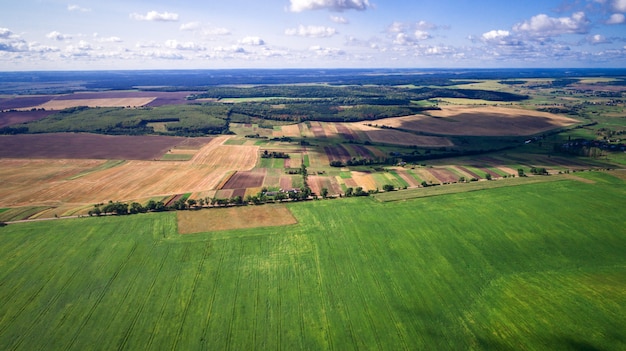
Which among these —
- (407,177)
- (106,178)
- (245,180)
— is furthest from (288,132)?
(106,178)

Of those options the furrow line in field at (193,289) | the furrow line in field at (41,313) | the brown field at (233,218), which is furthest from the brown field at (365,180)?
the furrow line in field at (41,313)

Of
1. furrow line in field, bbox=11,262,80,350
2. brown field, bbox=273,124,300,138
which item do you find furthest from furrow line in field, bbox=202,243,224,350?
brown field, bbox=273,124,300,138

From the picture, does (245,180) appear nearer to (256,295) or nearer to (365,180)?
(365,180)

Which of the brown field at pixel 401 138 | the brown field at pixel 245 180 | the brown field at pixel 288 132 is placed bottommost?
the brown field at pixel 245 180

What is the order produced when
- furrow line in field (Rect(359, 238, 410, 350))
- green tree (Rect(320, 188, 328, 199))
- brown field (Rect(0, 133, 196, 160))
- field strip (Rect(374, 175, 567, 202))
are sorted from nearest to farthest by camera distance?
furrow line in field (Rect(359, 238, 410, 350)) < field strip (Rect(374, 175, 567, 202)) < green tree (Rect(320, 188, 328, 199)) < brown field (Rect(0, 133, 196, 160))

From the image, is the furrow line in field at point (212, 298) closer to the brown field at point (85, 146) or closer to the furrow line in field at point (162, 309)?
the furrow line in field at point (162, 309)

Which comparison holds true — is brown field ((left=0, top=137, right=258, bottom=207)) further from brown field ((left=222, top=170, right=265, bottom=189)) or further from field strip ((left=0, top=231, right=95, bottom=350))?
field strip ((left=0, top=231, right=95, bottom=350))
